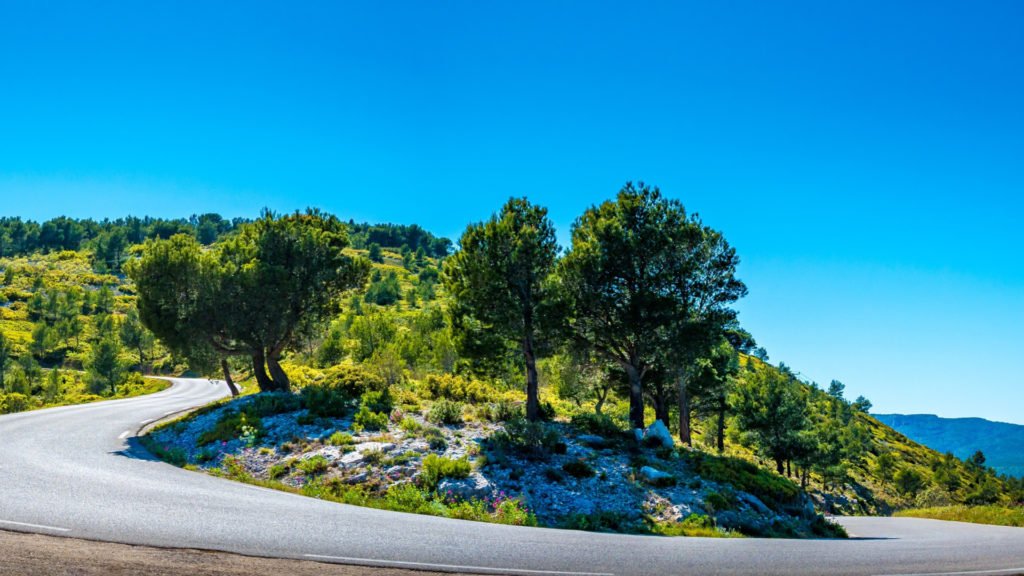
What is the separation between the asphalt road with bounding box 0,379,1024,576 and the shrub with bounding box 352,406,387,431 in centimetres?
680

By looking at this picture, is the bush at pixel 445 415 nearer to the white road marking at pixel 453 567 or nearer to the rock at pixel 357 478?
the rock at pixel 357 478

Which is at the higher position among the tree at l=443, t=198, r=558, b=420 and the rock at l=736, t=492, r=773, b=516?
the tree at l=443, t=198, r=558, b=420

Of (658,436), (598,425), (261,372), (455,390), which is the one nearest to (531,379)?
(598,425)

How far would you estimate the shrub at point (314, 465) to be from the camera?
18625 millimetres

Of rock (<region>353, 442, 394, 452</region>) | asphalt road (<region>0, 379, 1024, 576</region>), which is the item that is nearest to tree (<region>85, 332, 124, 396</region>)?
asphalt road (<region>0, 379, 1024, 576</region>)

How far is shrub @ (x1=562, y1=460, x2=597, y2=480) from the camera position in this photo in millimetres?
19359

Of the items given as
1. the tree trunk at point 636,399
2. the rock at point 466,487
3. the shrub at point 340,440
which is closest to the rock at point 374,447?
the shrub at point 340,440

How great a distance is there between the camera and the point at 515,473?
728 inches

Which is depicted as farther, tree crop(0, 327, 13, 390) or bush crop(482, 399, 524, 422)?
tree crop(0, 327, 13, 390)

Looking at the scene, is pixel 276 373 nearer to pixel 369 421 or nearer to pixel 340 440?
pixel 369 421

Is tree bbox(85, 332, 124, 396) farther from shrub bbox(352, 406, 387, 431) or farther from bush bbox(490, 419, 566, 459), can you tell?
bush bbox(490, 419, 566, 459)

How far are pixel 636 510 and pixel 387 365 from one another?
26.9m

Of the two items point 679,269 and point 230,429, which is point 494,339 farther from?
point 230,429

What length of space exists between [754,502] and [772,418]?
118 feet
